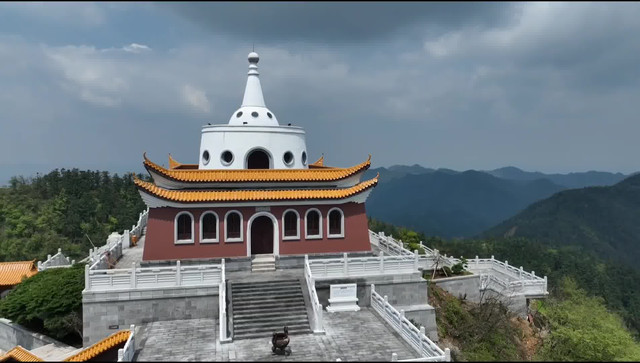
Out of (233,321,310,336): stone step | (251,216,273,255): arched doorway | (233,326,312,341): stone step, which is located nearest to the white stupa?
(251,216,273,255): arched doorway

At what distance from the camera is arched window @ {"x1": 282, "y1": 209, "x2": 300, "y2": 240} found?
18.3 m

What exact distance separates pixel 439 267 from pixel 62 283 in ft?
56.8

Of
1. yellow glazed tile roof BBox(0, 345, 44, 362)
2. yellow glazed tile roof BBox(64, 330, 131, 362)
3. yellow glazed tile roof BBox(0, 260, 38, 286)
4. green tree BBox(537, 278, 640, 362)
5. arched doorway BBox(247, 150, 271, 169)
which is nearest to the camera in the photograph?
yellow glazed tile roof BBox(64, 330, 131, 362)

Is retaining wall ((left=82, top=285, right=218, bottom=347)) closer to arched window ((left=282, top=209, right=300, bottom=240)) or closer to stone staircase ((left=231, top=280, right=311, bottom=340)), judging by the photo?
stone staircase ((left=231, top=280, right=311, bottom=340))

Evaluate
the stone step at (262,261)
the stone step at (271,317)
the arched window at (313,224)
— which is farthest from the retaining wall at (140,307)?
the arched window at (313,224)

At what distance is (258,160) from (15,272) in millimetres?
14570

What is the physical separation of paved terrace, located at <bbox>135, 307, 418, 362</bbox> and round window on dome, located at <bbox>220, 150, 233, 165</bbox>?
7648mm

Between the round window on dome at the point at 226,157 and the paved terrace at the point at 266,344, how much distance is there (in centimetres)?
765

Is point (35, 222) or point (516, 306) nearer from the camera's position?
point (516, 306)

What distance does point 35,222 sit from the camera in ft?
135

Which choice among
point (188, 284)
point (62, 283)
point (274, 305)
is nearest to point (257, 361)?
point (274, 305)

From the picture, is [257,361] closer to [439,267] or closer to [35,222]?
[439,267]

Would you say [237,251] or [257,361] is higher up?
[237,251]

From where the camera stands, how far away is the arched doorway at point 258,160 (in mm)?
20531
